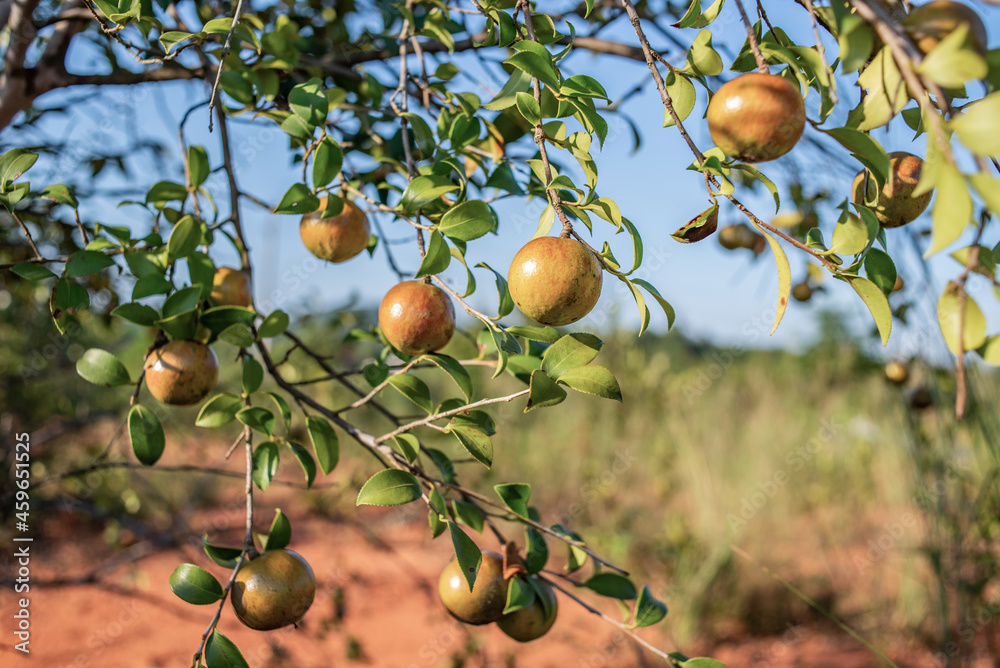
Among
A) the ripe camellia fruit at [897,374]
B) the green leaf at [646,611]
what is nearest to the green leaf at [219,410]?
the green leaf at [646,611]

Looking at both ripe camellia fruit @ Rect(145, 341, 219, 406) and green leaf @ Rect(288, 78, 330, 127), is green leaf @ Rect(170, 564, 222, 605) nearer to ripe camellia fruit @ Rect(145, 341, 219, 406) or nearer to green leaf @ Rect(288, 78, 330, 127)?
ripe camellia fruit @ Rect(145, 341, 219, 406)

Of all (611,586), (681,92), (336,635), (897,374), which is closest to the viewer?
(681,92)

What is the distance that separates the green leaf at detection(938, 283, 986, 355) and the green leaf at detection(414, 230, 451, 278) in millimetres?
374

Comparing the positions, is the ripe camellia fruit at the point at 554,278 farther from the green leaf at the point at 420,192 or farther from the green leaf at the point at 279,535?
the green leaf at the point at 279,535

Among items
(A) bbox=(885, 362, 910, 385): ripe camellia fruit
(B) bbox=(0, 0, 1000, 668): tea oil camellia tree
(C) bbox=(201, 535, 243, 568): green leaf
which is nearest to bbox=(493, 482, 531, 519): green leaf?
(B) bbox=(0, 0, 1000, 668): tea oil camellia tree

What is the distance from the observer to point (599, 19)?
1.14 metres

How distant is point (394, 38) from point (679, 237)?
66cm

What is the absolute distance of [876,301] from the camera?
426 millimetres

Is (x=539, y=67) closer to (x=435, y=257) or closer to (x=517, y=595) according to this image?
(x=435, y=257)

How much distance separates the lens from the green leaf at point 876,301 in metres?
0.42

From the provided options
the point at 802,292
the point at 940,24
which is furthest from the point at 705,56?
the point at 802,292

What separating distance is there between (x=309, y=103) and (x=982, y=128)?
542 millimetres

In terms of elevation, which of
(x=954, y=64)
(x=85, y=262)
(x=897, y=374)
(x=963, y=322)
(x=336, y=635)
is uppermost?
(x=954, y=64)

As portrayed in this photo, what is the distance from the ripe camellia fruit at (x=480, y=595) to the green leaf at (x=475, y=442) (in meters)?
0.14
